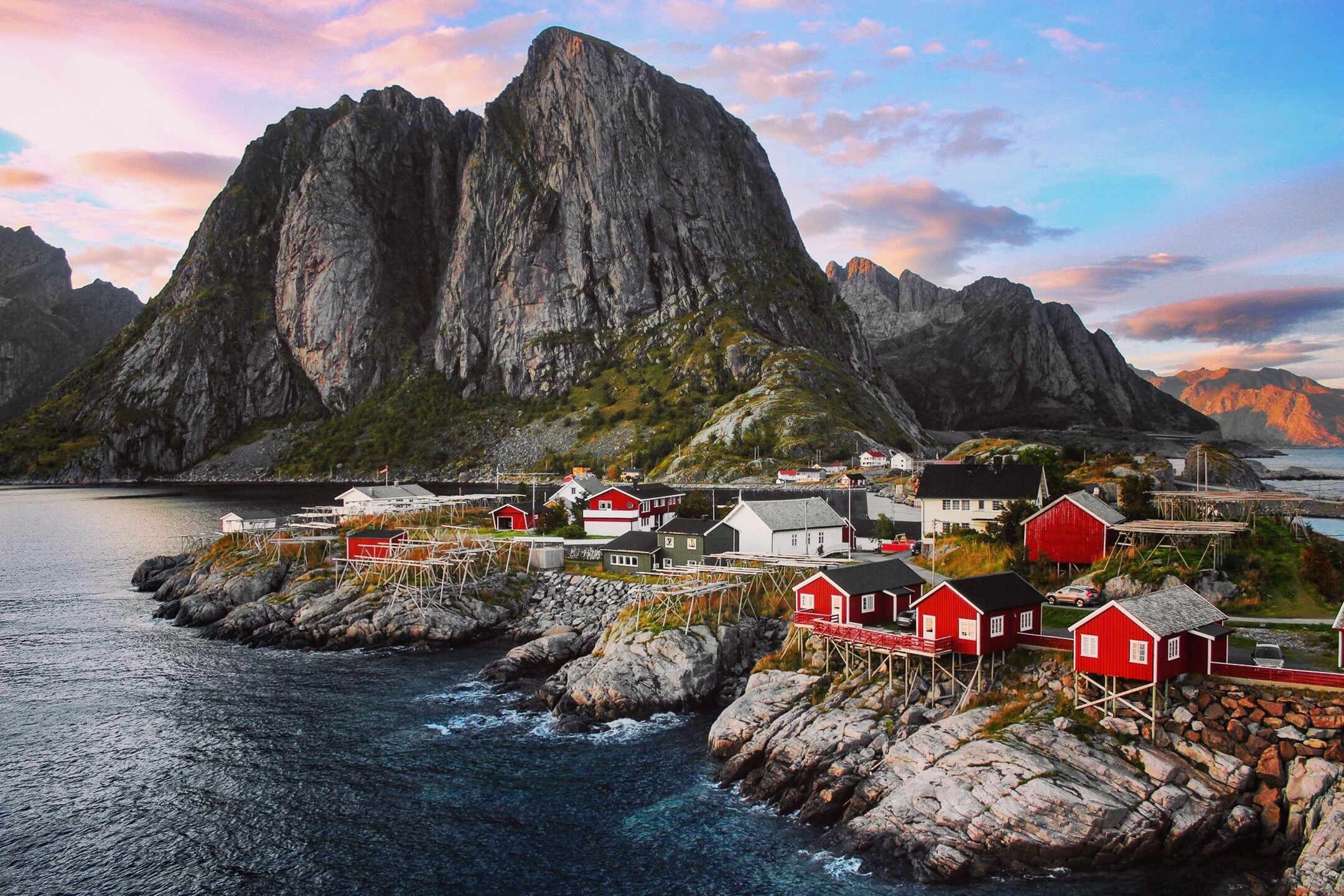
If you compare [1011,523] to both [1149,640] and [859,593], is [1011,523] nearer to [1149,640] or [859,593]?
[859,593]

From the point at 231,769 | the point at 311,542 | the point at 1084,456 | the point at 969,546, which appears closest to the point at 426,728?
the point at 231,769

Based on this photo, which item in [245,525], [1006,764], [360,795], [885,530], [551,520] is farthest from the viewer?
[245,525]

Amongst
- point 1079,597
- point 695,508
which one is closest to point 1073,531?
point 1079,597

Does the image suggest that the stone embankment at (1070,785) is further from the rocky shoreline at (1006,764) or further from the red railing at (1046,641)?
the red railing at (1046,641)

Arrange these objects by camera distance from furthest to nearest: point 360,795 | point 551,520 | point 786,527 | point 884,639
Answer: point 551,520 < point 786,527 < point 884,639 < point 360,795

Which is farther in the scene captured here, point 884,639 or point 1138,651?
point 884,639

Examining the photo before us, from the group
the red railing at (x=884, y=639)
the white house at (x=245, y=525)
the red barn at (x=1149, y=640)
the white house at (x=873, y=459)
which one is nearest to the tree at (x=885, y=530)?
the red railing at (x=884, y=639)

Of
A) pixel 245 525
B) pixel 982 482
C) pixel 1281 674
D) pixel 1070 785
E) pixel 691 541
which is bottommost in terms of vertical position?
pixel 1070 785
